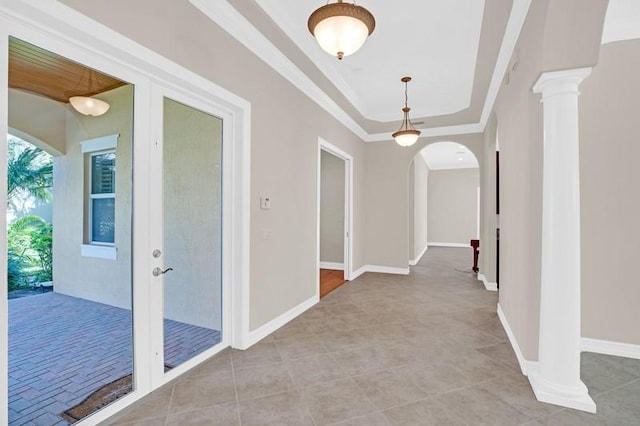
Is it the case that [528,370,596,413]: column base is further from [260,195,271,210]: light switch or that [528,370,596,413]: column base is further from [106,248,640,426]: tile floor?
[260,195,271,210]: light switch

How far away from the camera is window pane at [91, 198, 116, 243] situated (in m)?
2.09

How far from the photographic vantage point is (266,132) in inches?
133

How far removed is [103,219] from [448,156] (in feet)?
32.7

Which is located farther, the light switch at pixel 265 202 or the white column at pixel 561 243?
the light switch at pixel 265 202

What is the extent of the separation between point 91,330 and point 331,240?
18.8 ft

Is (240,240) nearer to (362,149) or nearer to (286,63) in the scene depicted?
(286,63)

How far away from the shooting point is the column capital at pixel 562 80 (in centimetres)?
212

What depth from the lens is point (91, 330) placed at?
2.06m

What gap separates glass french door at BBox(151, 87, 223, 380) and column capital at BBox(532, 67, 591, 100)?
2652mm

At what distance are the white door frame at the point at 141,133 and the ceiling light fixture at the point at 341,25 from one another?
3.49ft

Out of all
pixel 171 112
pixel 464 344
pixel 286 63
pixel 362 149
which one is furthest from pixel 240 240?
pixel 362 149

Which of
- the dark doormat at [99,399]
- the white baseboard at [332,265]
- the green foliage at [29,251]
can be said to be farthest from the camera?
the white baseboard at [332,265]

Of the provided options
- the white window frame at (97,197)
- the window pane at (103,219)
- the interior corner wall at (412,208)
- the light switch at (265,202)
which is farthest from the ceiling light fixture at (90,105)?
the interior corner wall at (412,208)

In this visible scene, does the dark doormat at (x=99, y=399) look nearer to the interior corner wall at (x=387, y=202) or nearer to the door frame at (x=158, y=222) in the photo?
the door frame at (x=158, y=222)
